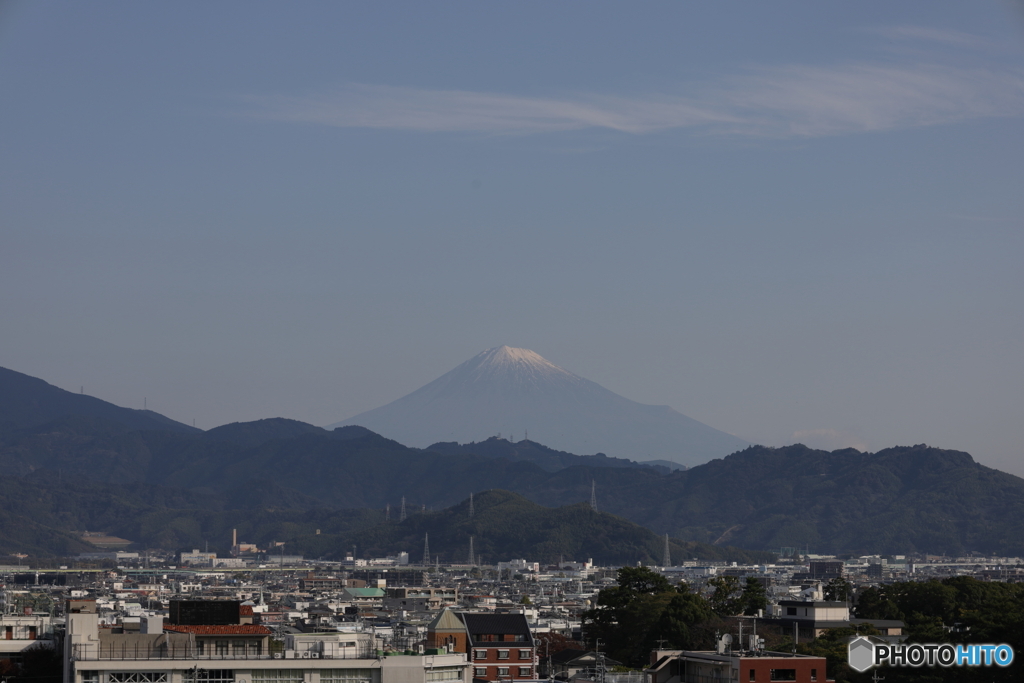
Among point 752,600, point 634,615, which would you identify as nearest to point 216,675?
point 634,615

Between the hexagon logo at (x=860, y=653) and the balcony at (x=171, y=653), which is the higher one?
the balcony at (x=171, y=653)

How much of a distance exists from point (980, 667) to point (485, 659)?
2192 cm

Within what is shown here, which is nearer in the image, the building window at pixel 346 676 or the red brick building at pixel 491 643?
the building window at pixel 346 676

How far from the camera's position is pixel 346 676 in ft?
108

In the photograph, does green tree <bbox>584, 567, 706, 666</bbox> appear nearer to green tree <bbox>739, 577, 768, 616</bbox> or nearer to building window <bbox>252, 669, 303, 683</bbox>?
green tree <bbox>739, 577, 768, 616</bbox>

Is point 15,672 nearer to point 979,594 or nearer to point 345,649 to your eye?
point 345,649

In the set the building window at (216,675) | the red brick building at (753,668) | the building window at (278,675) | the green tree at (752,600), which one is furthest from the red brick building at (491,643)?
the building window at (216,675)

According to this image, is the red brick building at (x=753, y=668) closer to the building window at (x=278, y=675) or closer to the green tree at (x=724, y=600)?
the building window at (x=278, y=675)

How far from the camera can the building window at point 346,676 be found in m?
33.0

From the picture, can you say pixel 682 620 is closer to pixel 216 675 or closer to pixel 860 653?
pixel 860 653

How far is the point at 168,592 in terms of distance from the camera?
182 m

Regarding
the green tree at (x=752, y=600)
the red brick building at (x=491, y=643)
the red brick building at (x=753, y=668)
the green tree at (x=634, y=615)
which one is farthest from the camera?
the green tree at (x=752, y=600)

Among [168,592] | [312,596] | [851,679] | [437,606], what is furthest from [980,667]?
[168,592]

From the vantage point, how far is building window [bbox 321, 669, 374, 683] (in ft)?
108
